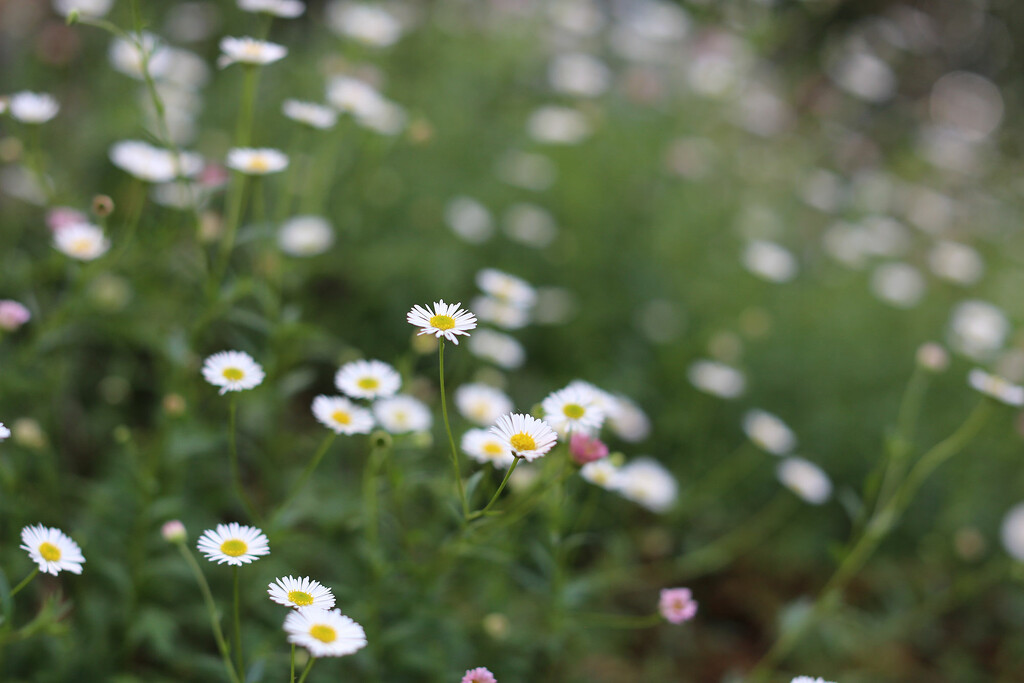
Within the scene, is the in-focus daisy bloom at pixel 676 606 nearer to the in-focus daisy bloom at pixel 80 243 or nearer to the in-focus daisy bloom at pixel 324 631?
the in-focus daisy bloom at pixel 324 631

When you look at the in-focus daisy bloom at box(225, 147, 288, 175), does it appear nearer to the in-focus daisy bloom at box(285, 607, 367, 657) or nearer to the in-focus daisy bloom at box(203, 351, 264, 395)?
the in-focus daisy bloom at box(203, 351, 264, 395)

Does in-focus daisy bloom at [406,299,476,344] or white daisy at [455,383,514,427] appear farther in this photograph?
white daisy at [455,383,514,427]

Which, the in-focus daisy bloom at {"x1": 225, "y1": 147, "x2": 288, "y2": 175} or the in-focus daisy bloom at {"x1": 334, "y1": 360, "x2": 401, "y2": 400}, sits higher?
the in-focus daisy bloom at {"x1": 225, "y1": 147, "x2": 288, "y2": 175}

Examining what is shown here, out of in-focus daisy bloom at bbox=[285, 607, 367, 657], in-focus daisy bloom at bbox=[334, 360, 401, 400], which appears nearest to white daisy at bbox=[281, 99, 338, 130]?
in-focus daisy bloom at bbox=[334, 360, 401, 400]

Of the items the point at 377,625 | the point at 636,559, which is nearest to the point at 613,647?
the point at 636,559

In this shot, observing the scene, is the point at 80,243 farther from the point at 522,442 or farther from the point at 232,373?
the point at 522,442

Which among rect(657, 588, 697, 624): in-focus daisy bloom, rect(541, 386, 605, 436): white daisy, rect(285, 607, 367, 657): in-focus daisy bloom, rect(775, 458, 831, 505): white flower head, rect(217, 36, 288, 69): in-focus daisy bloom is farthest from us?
rect(775, 458, 831, 505): white flower head

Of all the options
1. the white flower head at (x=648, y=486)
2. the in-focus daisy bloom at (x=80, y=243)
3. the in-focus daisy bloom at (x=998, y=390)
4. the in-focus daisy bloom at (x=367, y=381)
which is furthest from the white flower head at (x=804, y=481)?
the in-focus daisy bloom at (x=80, y=243)

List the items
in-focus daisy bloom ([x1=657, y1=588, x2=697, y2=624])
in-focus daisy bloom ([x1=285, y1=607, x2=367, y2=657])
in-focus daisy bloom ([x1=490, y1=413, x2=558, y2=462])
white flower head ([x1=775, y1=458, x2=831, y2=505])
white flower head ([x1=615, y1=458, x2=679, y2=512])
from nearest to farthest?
in-focus daisy bloom ([x1=285, y1=607, x2=367, y2=657]), in-focus daisy bloom ([x1=490, y1=413, x2=558, y2=462]), in-focus daisy bloom ([x1=657, y1=588, x2=697, y2=624]), white flower head ([x1=615, y1=458, x2=679, y2=512]), white flower head ([x1=775, y1=458, x2=831, y2=505])
